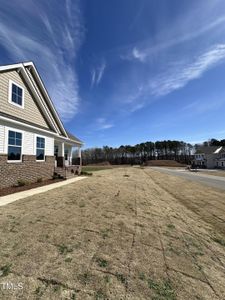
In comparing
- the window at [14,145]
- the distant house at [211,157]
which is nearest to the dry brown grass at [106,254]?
the window at [14,145]

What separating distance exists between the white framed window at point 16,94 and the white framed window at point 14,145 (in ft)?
6.13

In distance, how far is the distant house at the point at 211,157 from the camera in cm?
6606

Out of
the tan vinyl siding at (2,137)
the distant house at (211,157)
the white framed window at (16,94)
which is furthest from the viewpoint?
the distant house at (211,157)

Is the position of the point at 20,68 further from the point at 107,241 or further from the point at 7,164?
the point at 107,241

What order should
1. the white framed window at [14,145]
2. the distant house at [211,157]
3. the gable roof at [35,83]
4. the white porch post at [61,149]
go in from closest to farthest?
1. the white framed window at [14,145]
2. the gable roof at [35,83]
3. the white porch post at [61,149]
4. the distant house at [211,157]

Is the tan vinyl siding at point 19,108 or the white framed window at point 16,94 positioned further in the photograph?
the white framed window at point 16,94

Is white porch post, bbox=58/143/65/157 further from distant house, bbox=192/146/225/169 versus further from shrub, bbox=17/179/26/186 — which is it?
distant house, bbox=192/146/225/169

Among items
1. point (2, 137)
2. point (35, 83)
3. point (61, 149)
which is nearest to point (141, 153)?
point (61, 149)

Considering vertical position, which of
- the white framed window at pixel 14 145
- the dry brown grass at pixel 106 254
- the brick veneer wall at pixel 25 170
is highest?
the white framed window at pixel 14 145

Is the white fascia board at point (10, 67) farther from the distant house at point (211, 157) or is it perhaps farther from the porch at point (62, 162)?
the distant house at point (211, 157)

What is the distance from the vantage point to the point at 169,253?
168 inches

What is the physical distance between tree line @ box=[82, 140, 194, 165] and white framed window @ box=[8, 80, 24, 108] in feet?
247

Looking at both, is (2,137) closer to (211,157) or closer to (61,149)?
(61,149)

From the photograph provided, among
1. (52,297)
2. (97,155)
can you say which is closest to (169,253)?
(52,297)
